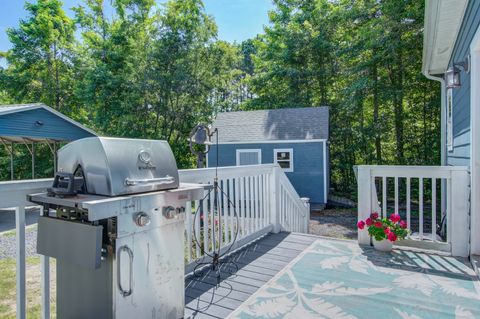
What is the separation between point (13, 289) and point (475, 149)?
538 cm

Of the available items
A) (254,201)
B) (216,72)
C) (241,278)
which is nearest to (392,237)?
(254,201)

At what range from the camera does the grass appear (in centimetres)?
285

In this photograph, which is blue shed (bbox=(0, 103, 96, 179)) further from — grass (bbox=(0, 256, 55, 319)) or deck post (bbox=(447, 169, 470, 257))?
deck post (bbox=(447, 169, 470, 257))

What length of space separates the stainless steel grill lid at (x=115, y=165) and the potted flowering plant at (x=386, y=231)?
2572 millimetres

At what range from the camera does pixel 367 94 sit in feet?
43.5

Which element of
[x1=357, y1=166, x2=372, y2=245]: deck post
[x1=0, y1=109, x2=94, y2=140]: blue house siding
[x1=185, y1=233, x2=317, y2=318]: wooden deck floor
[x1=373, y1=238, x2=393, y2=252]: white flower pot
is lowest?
[x1=185, y1=233, x2=317, y2=318]: wooden deck floor

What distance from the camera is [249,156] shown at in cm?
1241

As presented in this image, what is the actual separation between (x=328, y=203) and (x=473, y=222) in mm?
9259

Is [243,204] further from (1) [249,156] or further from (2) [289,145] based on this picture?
(1) [249,156]

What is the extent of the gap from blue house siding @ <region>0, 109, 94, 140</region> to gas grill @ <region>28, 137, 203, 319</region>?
28.3ft

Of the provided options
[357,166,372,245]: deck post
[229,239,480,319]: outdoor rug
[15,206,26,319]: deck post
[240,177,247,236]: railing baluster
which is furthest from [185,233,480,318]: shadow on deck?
[15,206,26,319]: deck post

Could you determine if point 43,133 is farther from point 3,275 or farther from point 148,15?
point 148,15

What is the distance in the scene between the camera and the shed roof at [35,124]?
8438mm

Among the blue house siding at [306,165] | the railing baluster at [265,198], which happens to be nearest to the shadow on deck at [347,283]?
the railing baluster at [265,198]
